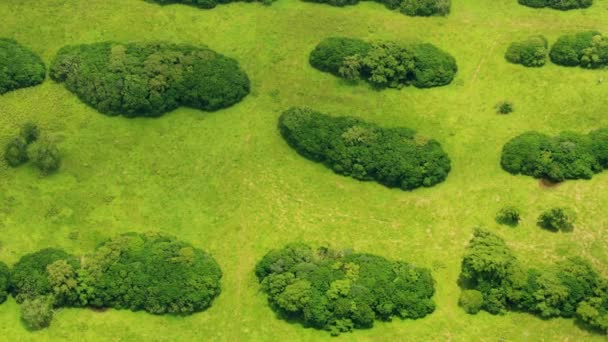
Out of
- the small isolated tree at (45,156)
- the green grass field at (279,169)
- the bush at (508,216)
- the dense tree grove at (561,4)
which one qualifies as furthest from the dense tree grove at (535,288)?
→ the small isolated tree at (45,156)

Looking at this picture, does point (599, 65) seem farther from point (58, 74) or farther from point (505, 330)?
point (58, 74)

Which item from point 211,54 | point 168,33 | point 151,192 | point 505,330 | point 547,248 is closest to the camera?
point 505,330

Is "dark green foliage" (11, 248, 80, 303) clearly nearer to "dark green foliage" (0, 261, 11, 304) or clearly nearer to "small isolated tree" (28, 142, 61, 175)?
"dark green foliage" (0, 261, 11, 304)

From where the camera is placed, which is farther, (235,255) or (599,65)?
(599,65)

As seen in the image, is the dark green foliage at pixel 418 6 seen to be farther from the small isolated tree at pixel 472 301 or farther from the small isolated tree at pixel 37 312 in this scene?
the small isolated tree at pixel 37 312

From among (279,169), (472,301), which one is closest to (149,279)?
(279,169)

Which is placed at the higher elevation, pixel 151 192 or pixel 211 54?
pixel 211 54

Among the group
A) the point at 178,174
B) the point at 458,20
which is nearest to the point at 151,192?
the point at 178,174

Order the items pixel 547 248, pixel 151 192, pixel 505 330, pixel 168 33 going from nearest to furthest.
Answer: pixel 505 330, pixel 547 248, pixel 151 192, pixel 168 33

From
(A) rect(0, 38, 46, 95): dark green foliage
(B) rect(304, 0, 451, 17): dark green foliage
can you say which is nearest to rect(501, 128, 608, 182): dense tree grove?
(B) rect(304, 0, 451, 17): dark green foliage
